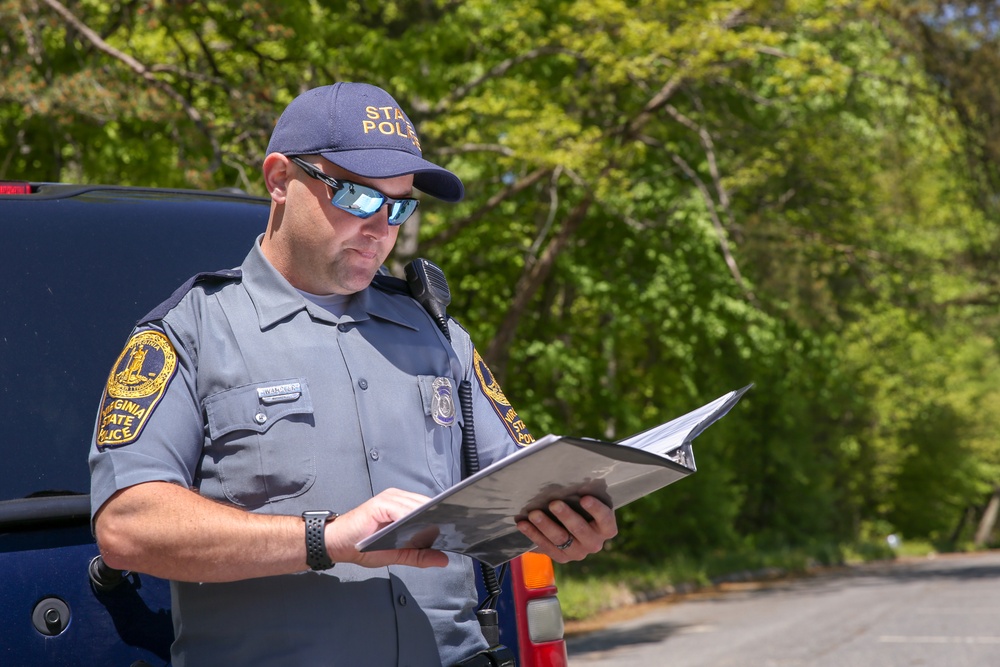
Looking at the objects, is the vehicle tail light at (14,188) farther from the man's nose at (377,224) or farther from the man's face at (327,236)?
the man's nose at (377,224)

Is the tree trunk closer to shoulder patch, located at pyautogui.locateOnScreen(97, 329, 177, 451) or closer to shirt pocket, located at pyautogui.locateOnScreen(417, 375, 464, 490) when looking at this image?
shirt pocket, located at pyautogui.locateOnScreen(417, 375, 464, 490)

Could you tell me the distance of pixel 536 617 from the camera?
9.19 feet

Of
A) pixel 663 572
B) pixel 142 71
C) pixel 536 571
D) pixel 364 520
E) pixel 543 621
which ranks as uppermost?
pixel 142 71

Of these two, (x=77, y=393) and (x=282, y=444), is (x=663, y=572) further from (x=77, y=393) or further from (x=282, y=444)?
(x=282, y=444)

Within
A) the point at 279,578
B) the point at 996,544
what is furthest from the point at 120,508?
the point at 996,544

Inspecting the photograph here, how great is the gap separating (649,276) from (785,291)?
203 cm

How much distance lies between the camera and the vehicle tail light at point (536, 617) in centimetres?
276

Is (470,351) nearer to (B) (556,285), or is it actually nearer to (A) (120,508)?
(A) (120,508)

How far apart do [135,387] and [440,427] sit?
553mm

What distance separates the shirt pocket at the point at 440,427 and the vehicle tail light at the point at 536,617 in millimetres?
686

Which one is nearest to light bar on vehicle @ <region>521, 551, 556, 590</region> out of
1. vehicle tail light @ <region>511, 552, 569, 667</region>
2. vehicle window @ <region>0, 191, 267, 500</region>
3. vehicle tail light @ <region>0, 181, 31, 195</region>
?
vehicle tail light @ <region>511, 552, 569, 667</region>

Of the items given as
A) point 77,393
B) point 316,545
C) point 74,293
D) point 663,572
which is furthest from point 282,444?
point 663,572

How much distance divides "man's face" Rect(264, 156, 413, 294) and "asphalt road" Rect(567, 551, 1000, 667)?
27.5 feet

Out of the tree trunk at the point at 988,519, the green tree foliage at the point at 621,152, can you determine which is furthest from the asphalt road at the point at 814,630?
the tree trunk at the point at 988,519
